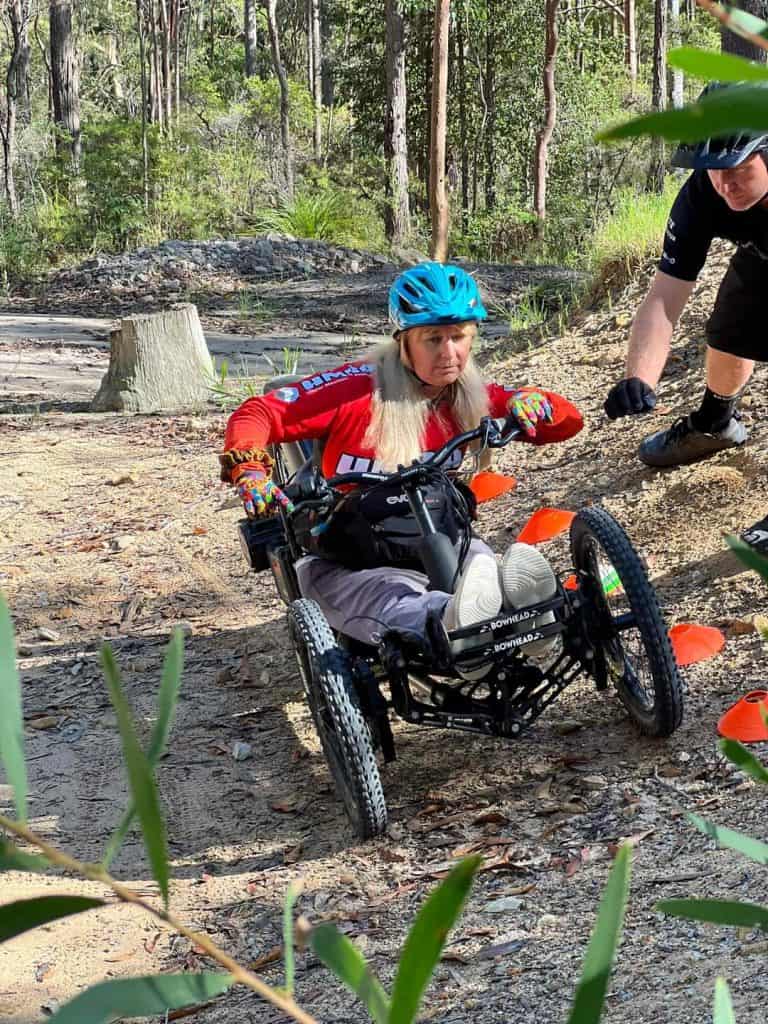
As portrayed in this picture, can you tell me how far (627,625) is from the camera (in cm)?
368

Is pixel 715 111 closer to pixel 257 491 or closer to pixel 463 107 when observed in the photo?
pixel 257 491

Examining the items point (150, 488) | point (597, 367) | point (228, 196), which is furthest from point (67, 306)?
point (597, 367)

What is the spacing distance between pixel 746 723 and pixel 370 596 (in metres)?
1.15

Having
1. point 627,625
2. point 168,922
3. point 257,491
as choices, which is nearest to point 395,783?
point 627,625

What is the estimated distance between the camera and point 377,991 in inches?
21.9

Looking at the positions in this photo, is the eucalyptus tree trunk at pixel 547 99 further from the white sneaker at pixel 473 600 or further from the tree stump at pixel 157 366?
the white sneaker at pixel 473 600

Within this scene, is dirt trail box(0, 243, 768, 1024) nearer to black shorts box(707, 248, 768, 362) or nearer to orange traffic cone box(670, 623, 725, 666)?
orange traffic cone box(670, 623, 725, 666)

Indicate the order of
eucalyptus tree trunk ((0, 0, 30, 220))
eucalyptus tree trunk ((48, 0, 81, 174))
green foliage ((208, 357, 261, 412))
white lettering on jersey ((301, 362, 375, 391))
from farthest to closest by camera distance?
1. eucalyptus tree trunk ((48, 0, 81, 174))
2. eucalyptus tree trunk ((0, 0, 30, 220))
3. green foliage ((208, 357, 261, 412))
4. white lettering on jersey ((301, 362, 375, 391))

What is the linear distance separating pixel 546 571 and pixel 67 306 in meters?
13.5

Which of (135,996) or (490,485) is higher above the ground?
(135,996)

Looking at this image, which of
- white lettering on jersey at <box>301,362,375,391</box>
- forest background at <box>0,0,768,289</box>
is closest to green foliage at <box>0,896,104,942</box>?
white lettering on jersey at <box>301,362,375,391</box>

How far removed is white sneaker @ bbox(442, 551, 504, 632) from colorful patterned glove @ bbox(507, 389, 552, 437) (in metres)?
0.59

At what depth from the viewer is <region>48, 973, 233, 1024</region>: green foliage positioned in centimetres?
52

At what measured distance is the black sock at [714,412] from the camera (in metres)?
5.35
